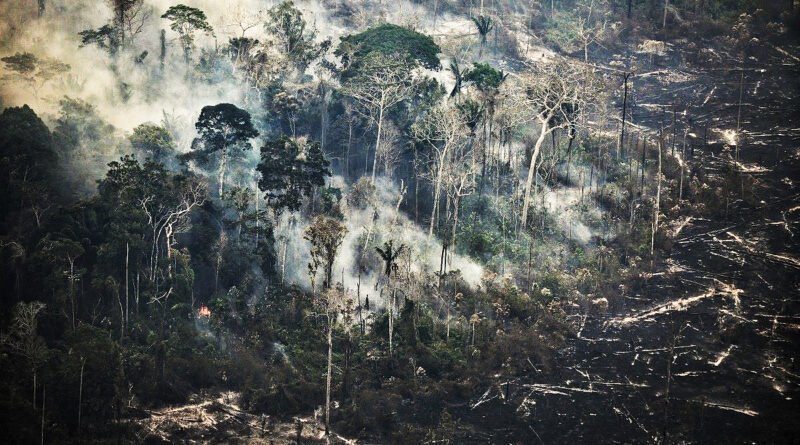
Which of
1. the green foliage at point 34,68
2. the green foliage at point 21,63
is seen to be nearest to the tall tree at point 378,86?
the green foliage at point 34,68

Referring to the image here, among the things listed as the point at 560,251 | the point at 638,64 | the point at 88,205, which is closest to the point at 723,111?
the point at 638,64

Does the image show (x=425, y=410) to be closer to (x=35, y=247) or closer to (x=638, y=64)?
(x=35, y=247)

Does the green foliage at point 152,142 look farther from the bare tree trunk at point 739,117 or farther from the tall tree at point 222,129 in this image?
the bare tree trunk at point 739,117

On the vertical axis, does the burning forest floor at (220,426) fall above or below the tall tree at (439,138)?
below

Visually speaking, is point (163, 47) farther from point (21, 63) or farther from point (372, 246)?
point (372, 246)

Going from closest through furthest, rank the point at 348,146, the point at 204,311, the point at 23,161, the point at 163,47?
the point at 23,161
the point at 204,311
the point at 348,146
the point at 163,47

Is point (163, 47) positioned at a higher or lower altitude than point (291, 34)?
lower

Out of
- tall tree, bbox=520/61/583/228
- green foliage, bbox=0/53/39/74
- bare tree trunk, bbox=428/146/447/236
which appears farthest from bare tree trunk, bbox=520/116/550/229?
green foliage, bbox=0/53/39/74

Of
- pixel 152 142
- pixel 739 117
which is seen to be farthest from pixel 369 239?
pixel 739 117

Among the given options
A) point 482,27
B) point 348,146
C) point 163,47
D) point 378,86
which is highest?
point 482,27
